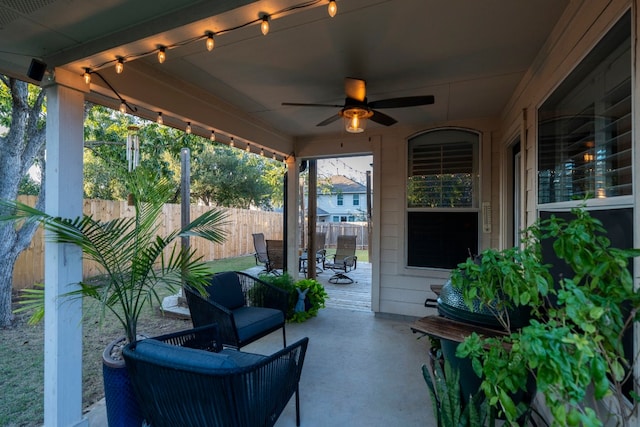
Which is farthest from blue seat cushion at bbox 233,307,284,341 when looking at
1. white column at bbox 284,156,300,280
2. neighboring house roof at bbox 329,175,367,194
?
neighboring house roof at bbox 329,175,367,194

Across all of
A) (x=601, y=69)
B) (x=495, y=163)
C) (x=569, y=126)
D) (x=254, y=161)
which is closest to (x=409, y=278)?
(x=495, y=163)

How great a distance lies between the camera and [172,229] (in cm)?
802

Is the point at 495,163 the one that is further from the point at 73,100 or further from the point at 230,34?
the point at 73,100

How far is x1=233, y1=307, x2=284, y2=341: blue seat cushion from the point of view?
104 inches

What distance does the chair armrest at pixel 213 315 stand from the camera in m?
2.55

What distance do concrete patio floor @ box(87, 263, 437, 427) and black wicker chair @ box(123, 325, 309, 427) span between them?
2.31 feet

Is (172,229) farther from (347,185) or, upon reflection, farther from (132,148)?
(347,185)

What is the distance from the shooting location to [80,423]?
2.00 meters

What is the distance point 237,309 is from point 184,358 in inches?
66.5

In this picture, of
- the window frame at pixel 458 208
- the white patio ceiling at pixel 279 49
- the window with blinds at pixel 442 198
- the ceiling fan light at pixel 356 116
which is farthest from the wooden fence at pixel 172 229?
the window with blinds at pixel 442 198

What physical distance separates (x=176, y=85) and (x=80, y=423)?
2.67 meters

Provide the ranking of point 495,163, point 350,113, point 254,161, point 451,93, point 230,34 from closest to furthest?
1. point 230,34
2. point 350,113
3. point 451,93
4. point 495,163
5. point 254,161

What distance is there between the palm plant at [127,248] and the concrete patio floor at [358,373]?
0.91 m

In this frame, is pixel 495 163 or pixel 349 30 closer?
pixel 349 30
